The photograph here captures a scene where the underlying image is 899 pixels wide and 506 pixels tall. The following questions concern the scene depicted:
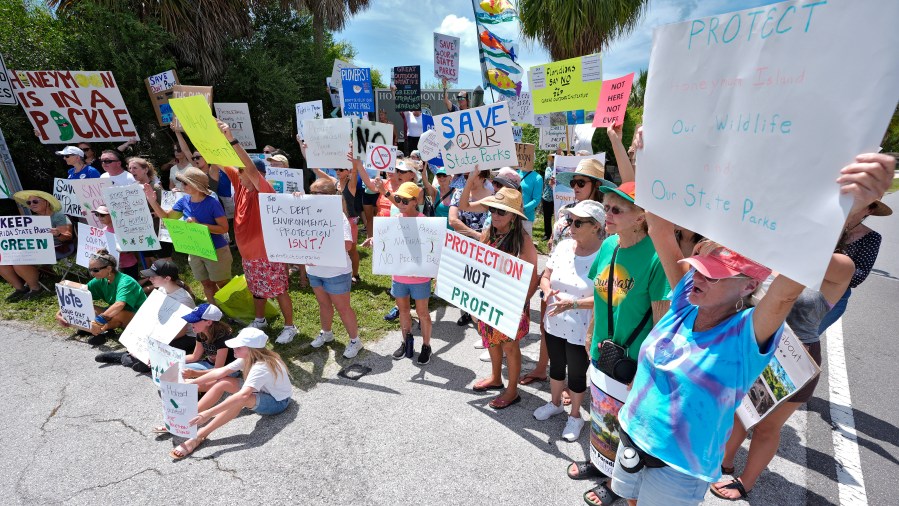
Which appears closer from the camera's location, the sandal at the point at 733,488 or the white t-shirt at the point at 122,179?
the sandal at the point at 733,488

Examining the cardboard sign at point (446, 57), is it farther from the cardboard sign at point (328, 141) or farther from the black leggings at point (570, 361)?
the black leggings at point (570, 361)

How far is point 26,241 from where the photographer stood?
5984 mm

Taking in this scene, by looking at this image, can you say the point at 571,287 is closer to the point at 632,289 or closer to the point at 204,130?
the point at 632,289

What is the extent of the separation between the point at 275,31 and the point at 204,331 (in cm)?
1258

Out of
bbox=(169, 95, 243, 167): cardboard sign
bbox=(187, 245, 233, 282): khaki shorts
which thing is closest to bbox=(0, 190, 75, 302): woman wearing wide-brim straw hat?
bbox=(187, 245, 233, 282): khaki shorts

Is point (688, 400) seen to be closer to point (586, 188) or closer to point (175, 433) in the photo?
point (586, 188)

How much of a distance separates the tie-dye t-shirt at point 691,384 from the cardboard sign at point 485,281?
1.40 m

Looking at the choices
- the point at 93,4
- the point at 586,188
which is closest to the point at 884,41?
the point at 586,188

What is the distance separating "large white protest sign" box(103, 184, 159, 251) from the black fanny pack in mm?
5884

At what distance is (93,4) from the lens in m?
8.45

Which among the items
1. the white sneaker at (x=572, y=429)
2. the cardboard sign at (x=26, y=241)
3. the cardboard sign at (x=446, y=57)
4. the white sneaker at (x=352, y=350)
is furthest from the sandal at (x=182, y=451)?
the cardboard sign at (x=446, y=57)

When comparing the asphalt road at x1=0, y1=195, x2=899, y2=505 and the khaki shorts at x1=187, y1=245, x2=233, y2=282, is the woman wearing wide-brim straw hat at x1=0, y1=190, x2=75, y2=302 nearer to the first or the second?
the asphalt road at x1=0, y1=195, x2=899, y2=505

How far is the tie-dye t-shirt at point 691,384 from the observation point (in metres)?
1.63

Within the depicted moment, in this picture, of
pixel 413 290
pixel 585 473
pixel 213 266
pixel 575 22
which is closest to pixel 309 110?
pixel 213 266
